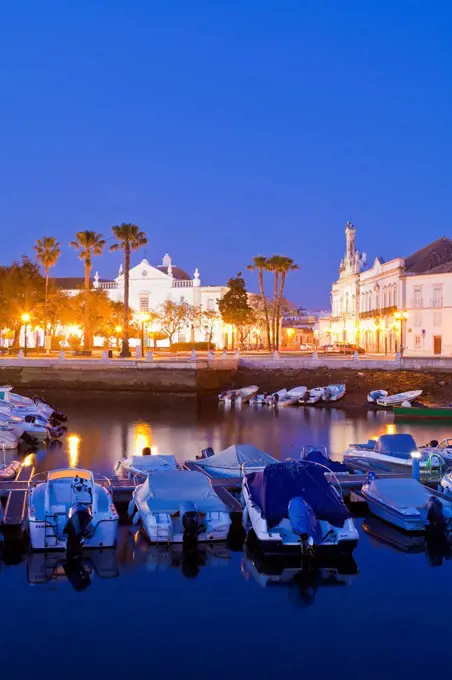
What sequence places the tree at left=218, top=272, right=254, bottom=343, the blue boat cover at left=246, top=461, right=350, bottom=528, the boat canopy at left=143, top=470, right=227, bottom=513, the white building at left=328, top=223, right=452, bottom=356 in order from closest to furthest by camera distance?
the blue boat cover at left=246, top=461, right=350, bottom=528 < the boat canopy at left=143, top=470, right=227, bottom=513 < the white building at left=328, top=223, right=452, bottom=356 < the tree at left=218, top=272, right=254, bottom=343

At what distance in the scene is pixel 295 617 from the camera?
15.1 m

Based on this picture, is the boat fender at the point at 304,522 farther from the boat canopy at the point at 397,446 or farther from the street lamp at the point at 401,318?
the street lamp at the point at 401,318

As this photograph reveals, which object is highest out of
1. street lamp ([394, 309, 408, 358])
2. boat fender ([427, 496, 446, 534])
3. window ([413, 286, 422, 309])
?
window ([413, 286, 422, 309])

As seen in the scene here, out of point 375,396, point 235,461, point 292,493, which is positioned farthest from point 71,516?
point 375,396

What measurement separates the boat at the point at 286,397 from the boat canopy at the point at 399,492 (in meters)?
35.0

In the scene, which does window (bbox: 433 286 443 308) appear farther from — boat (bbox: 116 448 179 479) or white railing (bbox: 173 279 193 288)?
boat (bbox: 116 448 179 479)

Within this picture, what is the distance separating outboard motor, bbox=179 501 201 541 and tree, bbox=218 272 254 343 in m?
71.4

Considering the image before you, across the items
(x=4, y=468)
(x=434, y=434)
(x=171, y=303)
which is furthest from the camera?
(x=171, y=303)

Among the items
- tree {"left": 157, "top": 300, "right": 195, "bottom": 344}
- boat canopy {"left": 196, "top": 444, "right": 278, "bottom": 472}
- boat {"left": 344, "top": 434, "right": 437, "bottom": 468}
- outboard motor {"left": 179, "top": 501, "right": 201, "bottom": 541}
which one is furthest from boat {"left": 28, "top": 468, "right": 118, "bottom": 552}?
tree {"left": 157, "top": 300, "right": 195, "bottom": 344}

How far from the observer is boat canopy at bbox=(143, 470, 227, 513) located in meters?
19.0

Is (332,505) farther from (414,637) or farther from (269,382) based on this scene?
(269,382)

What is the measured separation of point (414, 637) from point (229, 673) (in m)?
3.91

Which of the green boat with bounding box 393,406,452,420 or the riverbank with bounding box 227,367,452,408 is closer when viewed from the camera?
the green boat with bounding box 393,406,452,420

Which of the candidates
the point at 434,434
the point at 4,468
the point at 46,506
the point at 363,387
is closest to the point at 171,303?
the point at 363,387
